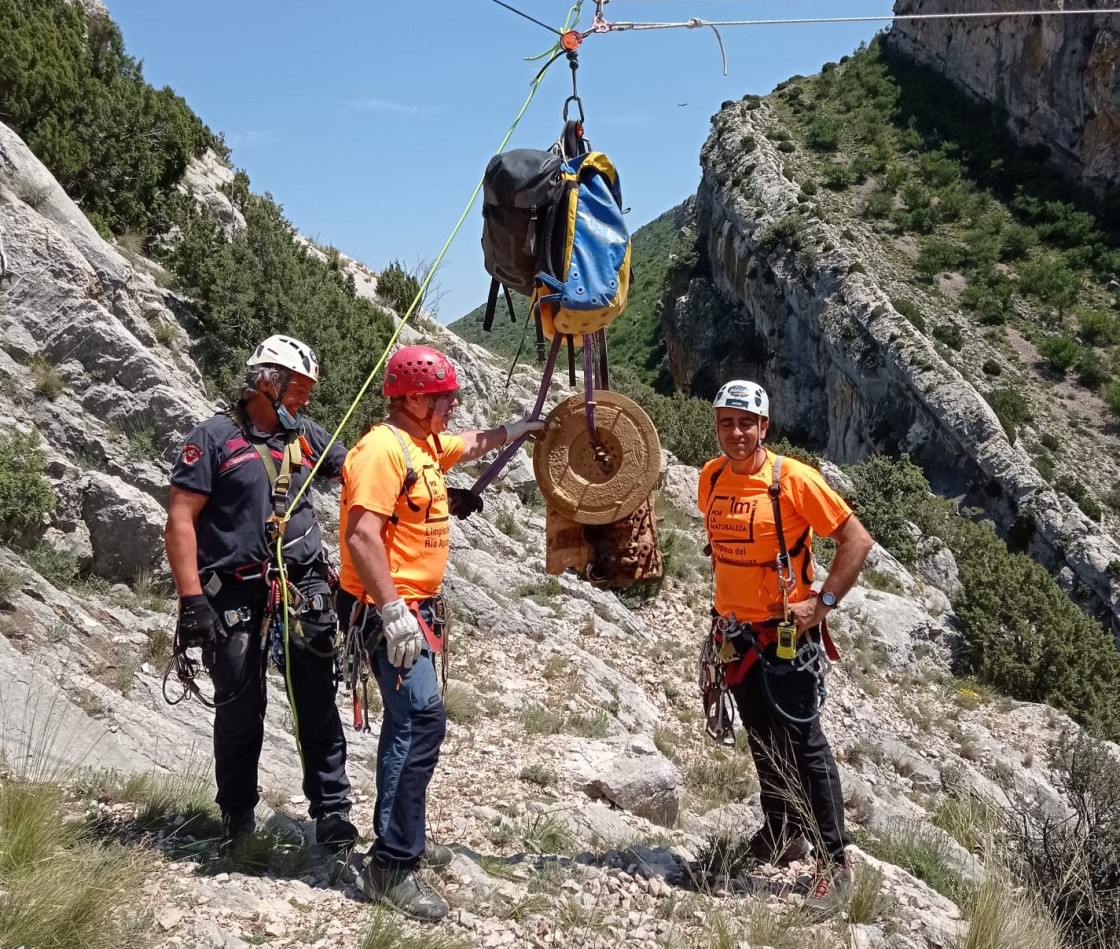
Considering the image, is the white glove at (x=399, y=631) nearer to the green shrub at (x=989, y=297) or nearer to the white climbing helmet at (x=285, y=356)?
the white climbing helmet at (x=285, y=356)

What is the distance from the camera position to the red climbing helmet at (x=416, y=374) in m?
3.64

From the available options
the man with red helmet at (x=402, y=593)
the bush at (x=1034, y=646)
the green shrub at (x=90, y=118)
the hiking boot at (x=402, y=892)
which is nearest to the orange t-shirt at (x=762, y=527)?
the man with red helmet at (x=402, y=593)

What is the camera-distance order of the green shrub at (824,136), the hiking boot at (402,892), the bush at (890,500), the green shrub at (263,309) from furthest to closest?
the green shrub at (824,136), the bush at (890,500), the green shrub at (263,309), the hiking boot at (402,892)

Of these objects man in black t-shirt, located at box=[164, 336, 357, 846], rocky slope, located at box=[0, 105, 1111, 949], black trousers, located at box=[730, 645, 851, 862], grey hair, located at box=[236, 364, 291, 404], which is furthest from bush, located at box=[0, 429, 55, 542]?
black trousers, located at box=[730, 645, 851, 862]

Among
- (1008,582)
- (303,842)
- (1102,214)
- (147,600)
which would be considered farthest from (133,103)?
(1102,214)

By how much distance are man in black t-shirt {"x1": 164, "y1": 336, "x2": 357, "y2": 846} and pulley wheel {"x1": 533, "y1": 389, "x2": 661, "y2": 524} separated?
1091 millimetres

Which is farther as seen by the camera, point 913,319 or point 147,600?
point 913,319

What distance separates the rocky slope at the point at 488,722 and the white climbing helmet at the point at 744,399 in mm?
2079

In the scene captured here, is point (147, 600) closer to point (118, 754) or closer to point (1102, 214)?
point (118, 754)

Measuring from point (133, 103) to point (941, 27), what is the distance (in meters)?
52.5

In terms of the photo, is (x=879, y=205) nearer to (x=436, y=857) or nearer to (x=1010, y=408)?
(x=1010, y=408)

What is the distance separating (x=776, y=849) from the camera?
4.17 meters

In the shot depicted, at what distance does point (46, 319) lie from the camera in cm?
704

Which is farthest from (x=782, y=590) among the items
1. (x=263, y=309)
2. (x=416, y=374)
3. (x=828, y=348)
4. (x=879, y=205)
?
(x=879, y=205)
